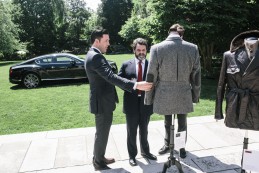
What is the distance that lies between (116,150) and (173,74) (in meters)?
2.09

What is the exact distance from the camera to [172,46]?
12.3 feet

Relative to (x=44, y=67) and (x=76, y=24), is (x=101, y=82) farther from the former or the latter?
(x=76, y=24)

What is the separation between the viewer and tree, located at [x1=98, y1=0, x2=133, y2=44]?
53.6 m

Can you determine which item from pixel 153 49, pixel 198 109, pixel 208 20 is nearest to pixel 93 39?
pixel 153 49

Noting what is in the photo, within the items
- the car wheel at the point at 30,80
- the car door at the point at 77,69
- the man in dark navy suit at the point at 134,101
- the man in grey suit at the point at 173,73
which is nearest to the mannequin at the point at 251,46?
the man in grey suit at the point at 173,73

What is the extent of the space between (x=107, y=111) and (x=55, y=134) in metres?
2.39

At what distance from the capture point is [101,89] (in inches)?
161

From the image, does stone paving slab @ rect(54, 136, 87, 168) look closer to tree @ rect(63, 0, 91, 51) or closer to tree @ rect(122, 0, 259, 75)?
tree @ rect(122, 0, 259, 75)

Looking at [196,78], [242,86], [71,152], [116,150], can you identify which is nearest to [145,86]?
[196,78]

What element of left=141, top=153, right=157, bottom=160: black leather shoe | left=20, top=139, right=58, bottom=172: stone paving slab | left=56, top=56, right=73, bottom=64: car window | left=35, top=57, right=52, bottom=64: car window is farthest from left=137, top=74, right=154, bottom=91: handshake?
left=35, top=57, right=52, bottom=64: car window

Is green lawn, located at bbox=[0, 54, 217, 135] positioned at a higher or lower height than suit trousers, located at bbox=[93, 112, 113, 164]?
lower

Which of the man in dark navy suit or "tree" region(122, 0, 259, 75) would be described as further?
"tree" region(122, 0, 259, 75)

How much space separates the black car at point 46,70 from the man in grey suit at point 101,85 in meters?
8.70

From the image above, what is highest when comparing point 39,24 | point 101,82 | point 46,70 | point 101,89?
point 39,24
